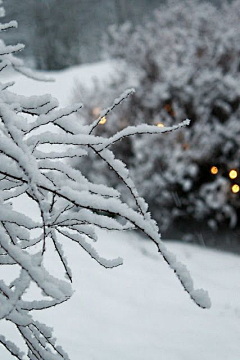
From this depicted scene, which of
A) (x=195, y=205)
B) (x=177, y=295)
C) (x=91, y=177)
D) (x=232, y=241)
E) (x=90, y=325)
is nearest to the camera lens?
(x=90, y=325)

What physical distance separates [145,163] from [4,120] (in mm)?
5048

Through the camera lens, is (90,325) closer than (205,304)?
No

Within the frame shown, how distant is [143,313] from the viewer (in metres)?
3.11

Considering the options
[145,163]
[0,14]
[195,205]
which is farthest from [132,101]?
[0,14]

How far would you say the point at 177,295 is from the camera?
11.7 feet

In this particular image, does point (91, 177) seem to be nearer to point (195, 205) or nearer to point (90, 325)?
point (195, 205)

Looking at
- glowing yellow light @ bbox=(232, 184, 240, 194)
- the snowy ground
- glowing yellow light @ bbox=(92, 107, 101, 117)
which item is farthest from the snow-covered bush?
glowing yellow light @ bbox=(92, 107, 101, 117)

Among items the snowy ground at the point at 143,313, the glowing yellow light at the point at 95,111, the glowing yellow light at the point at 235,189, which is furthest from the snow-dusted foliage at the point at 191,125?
the snowy ground at the point at 143,313

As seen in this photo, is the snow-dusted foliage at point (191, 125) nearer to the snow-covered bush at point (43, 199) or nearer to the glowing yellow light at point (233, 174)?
the glowing yellow light at point (233, 174)

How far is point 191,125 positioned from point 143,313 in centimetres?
345

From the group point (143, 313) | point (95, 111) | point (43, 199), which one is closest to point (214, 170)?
point (95, 111)

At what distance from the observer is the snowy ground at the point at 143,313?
250cm

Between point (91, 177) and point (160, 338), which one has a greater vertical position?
point (91, 177)

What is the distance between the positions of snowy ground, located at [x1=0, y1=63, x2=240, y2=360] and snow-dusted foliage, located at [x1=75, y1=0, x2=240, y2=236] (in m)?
1.08
